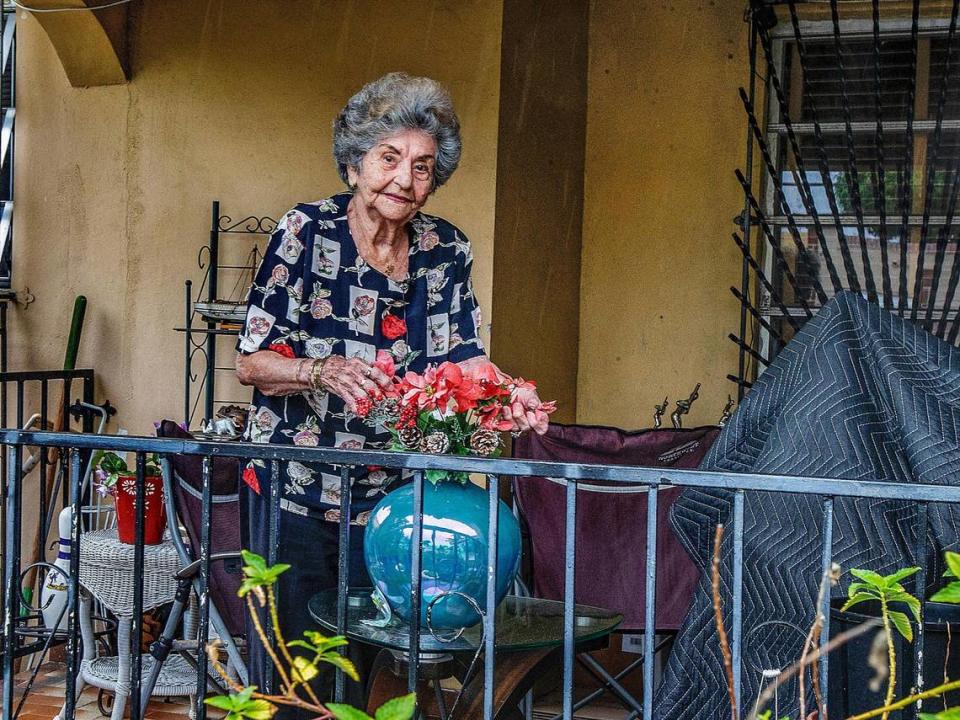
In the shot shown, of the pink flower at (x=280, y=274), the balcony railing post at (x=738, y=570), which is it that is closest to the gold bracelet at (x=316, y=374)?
the pink flower at (x=280, y=274)

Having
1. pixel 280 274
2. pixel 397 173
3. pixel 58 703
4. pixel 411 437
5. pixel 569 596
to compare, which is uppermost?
pixel 397 173

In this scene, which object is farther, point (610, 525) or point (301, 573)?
point (610, 525)

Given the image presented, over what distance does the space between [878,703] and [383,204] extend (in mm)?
1390

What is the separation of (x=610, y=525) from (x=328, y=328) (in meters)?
1.36

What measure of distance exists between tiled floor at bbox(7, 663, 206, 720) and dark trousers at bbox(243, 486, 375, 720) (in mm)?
1588

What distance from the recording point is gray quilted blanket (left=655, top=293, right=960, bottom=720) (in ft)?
6.13

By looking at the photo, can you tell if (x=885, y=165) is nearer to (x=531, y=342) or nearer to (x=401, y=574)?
(x=531, y=342)

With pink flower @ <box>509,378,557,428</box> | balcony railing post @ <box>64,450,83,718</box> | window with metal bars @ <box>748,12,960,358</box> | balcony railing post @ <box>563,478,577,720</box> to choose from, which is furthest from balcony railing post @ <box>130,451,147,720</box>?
window with metal bars @ <box>748,12,960,358</box>

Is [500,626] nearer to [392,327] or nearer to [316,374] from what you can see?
[316,374]

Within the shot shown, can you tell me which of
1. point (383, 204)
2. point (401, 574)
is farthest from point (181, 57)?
point (401, 574)

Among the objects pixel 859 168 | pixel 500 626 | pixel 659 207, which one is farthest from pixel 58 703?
pixel 859 168

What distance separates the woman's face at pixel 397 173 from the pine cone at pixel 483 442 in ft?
2.22

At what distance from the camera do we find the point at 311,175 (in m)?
4.22

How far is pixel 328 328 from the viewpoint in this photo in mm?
2395
